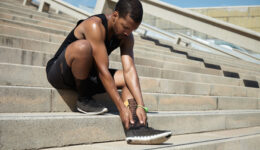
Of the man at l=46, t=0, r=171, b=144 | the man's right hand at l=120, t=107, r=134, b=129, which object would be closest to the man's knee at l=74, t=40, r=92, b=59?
the man at l=46, t=0, r=171, b=144

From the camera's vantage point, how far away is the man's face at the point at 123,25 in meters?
2.38

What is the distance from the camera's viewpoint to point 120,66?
4.06 metres

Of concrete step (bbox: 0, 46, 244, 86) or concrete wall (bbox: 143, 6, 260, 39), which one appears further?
concrete wall (bbox: 143, 6, 260, 39)

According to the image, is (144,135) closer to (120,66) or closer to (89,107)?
(89,107)

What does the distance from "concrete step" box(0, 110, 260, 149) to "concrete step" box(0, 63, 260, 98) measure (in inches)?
24.0

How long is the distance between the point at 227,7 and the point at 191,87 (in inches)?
399

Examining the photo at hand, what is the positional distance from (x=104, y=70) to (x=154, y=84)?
1.46m

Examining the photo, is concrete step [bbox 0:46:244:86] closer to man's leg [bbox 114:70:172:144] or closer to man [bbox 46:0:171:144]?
man [bbox 46:0:171:144]

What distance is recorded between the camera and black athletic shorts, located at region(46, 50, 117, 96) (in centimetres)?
255

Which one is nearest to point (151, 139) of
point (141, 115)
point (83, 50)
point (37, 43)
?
point (141, 115)

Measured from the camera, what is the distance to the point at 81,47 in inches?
93.7

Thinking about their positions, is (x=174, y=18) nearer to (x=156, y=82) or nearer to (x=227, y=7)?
(x=156, y=82)

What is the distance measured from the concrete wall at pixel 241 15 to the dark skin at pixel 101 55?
1160cm

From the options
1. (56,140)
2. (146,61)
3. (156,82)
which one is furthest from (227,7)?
(56,140)
